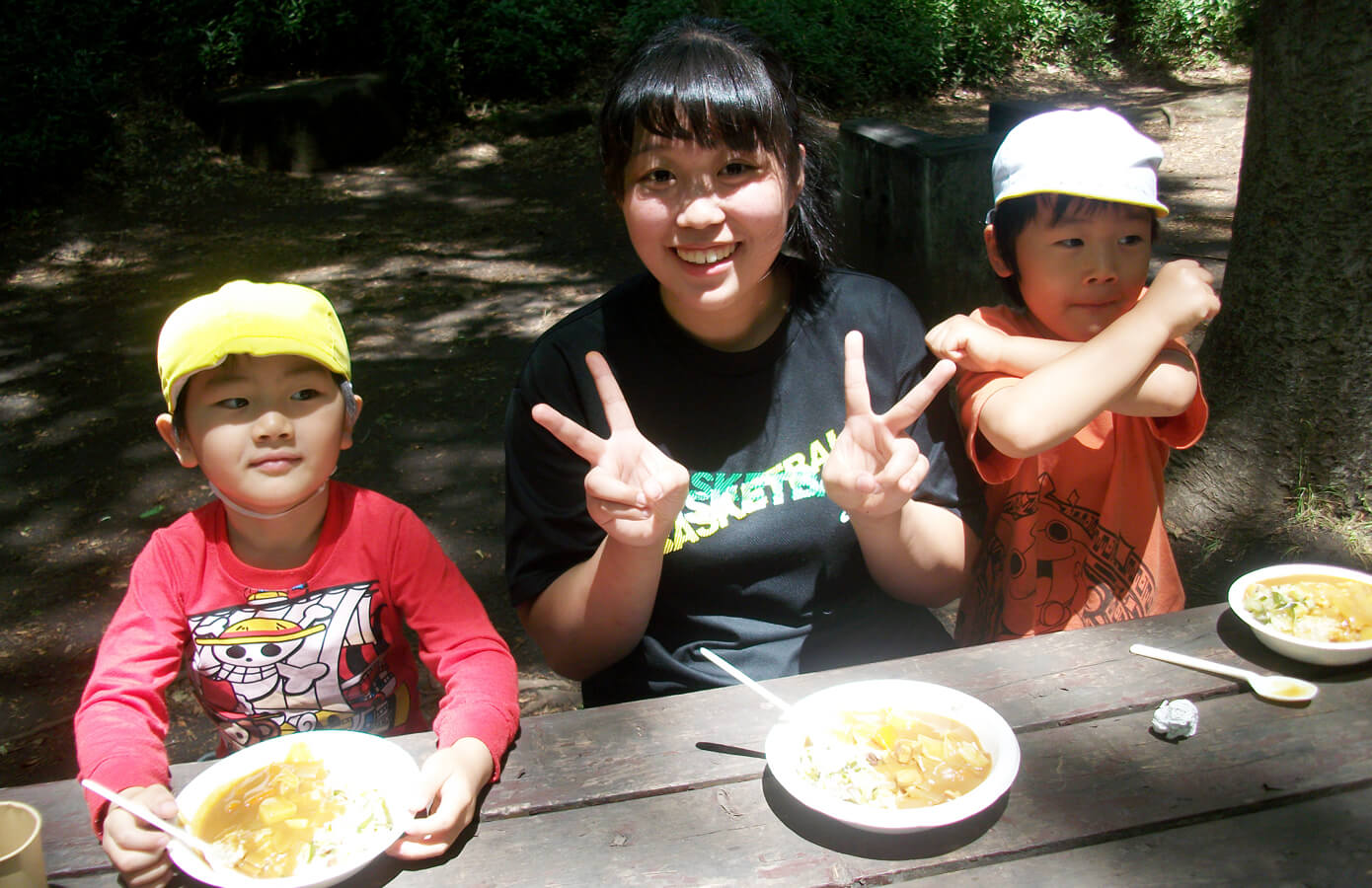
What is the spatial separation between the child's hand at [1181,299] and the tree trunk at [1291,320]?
47.3 inches

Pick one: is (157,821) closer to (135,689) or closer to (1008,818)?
(135,689)

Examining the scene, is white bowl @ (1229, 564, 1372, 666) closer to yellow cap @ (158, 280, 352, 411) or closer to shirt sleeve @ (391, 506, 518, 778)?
shirt sleeve @ (391, 506, 518, 778)

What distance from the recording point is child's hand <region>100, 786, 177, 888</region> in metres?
1.25

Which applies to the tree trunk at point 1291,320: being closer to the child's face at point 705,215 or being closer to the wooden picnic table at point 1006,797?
the wooden picnic table at point 1006,797

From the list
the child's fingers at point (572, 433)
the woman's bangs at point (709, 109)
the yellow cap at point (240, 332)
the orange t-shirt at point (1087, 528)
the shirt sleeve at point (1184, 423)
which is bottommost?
the orange t-shirt at point (1087, 528)

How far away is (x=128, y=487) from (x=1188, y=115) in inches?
337

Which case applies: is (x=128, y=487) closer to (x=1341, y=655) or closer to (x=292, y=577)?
(x=292, y=577)

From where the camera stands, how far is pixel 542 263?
21.8ft

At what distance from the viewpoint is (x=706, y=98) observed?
66.4 inches

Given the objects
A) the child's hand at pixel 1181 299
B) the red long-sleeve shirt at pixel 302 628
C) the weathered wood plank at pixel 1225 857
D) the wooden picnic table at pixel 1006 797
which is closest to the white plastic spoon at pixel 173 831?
the wooden picnic table at pixel 1006 797

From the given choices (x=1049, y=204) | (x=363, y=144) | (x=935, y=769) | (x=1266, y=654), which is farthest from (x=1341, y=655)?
(x=363, y=144)

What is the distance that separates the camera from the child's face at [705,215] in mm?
1694

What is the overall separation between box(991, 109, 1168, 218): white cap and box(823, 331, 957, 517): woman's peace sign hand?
43 cm

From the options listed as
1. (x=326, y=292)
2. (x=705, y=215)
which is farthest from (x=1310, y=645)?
(x=326, y=292)
